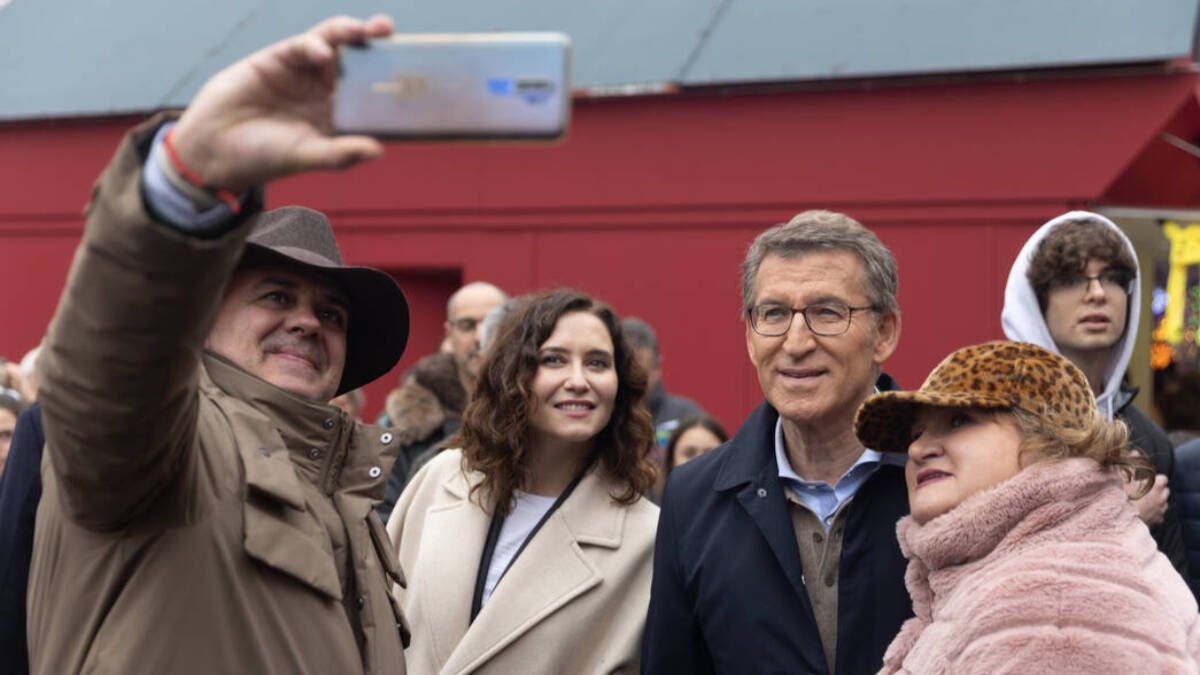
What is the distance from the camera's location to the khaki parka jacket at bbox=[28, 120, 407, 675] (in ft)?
5.94

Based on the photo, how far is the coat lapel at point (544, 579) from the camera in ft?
13.5

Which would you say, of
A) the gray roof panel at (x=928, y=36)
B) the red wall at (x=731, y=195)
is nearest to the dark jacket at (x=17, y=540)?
the red wall at (x=731, y=195)

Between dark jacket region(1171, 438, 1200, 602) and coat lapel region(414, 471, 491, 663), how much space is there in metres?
2.02

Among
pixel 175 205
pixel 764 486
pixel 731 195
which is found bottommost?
pixel 764 486

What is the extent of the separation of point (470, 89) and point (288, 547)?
3.96 feet

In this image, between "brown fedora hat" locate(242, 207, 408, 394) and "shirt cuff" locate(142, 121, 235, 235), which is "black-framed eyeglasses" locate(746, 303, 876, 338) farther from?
"shirt cuff" locate(142, 121, 235, 235)

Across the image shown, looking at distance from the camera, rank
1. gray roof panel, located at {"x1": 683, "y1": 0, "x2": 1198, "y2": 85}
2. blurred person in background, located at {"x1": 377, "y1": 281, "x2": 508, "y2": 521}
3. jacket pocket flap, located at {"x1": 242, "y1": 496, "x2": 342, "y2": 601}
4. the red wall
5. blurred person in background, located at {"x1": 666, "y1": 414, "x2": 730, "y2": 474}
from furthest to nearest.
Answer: the red wall, gray roof panel, located at {"x1": 683, "y1": 0, "x2": 1198, "y2": 85}, blurred person in background, located at {"x1": 666, "y1": 414, "x2": 730, "y2": 474}, blurred person in background, located at {"x1": 377, "y1": 281, "x2": 508, "y2": 521}, jacket pocket flap, located at {"x1": 242, "y1": 496, "x2": 342, "y2": 601}

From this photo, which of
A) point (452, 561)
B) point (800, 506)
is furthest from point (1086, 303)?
point (452, 561)

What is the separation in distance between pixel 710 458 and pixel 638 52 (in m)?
7.87

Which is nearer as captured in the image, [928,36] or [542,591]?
[542,591]

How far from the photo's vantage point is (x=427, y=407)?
6.60 m

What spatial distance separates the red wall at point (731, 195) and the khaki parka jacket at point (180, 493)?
7.37 meters

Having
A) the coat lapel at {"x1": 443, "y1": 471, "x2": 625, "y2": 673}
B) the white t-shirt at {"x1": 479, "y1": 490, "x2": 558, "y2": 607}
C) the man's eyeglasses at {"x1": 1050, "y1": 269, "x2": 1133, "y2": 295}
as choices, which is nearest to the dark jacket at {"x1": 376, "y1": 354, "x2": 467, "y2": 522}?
the white t-shirt at {"x1": 479, "y1": 490, "x2": 558, "y2": 607}

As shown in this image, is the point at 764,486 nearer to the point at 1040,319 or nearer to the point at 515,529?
the point at 515,529
